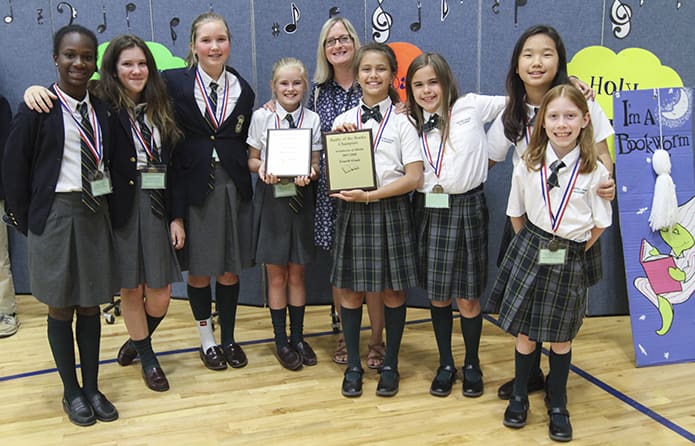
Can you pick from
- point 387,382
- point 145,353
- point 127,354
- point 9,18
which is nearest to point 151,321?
point 145,353

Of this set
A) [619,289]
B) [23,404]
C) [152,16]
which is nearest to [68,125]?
[23,404]

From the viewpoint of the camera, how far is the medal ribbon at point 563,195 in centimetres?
236

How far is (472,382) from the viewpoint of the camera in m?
2.86

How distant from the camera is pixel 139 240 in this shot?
2.79m

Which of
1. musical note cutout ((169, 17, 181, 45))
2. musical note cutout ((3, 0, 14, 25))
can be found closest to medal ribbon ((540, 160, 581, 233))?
musical note cutout ((169, 17, 181, 45))

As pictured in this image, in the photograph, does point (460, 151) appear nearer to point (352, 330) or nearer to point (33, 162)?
point (352, 330)

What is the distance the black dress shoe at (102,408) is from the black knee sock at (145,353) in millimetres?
321

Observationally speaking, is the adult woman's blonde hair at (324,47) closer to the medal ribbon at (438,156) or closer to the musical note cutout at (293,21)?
the medal ribbon at (438,156)

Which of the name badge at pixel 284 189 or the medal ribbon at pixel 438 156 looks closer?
the medal ribbon at pixel 438 156

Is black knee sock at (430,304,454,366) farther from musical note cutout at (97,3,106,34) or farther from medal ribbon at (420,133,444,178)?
musical note cutout at (97,3,106,34)

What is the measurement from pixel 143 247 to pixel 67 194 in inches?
17.6

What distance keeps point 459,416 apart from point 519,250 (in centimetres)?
78

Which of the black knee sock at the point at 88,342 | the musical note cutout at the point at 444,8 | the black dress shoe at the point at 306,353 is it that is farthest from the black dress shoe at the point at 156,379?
the musical note cutout at the point at 444,8

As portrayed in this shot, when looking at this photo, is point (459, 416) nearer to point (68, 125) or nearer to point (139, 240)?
point (139, 240)
